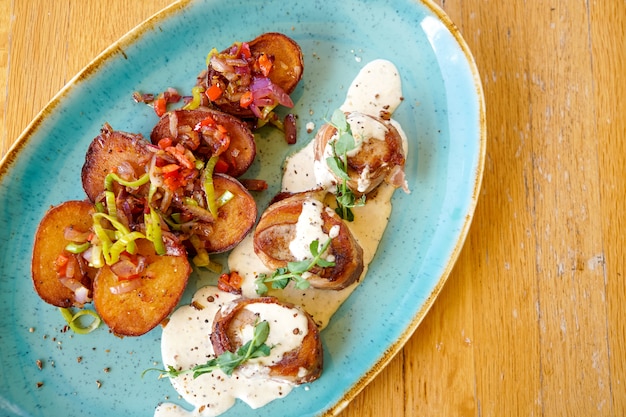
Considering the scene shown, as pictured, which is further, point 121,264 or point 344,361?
point 344,361

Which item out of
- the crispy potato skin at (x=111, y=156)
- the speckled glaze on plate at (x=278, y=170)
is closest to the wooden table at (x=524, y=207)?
the speckled glaze on plate at (x=278, y=170)

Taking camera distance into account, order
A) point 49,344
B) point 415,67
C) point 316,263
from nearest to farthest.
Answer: point 316,263
point 49,344
point 415,67

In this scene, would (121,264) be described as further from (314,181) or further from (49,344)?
(314,181)

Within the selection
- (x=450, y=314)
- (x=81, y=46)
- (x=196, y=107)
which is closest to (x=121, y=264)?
(x=196, y=107)

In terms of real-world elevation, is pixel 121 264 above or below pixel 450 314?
above

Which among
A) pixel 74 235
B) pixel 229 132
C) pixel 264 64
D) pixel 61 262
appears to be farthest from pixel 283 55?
pixel 61 262

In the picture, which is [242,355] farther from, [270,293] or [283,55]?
[283,55]
